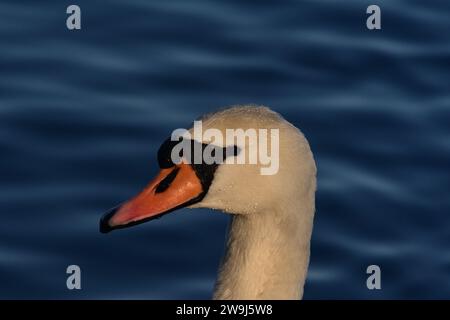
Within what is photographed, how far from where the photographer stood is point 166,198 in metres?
7.99

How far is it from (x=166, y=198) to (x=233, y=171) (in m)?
0.37

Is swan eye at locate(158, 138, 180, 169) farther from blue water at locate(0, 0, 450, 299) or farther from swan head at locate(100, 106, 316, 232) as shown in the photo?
blue water at locate(0, 0, 450, 299)

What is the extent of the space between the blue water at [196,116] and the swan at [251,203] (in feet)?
9.19

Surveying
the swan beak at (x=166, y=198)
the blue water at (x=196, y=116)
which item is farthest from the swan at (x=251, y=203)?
the blue water at (x=196, y=116)

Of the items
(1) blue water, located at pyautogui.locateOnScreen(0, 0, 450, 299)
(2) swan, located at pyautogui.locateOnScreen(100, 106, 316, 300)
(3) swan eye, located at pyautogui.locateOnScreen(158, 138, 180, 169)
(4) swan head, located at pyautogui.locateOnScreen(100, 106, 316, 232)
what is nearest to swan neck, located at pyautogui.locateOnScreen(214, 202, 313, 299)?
(2) swan, located at pyautogui.locateOnScreen(100, 106, 316, 300)

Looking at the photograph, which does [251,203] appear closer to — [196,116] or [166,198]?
[166,198]

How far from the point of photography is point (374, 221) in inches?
470

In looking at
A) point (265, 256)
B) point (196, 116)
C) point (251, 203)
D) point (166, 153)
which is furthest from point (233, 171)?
point (196, 116)

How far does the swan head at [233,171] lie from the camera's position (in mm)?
7852

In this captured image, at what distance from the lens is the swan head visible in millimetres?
7852
